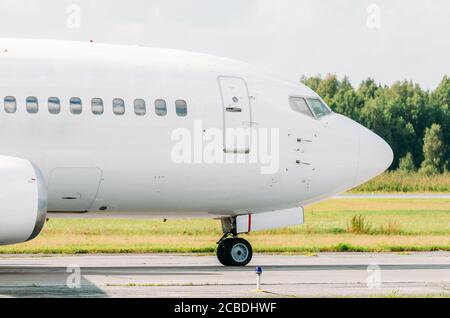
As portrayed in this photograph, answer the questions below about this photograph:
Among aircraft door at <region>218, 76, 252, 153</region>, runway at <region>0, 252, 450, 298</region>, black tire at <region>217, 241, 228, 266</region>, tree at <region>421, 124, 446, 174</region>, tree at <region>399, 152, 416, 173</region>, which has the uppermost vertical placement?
tree at <region>421, 124, 446, 174</region>

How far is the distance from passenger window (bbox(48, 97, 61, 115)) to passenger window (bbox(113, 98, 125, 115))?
1.18 m

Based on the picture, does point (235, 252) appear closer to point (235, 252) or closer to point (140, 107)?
point (235, 252)

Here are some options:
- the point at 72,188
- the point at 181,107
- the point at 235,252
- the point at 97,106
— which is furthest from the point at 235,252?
the point at 97,106

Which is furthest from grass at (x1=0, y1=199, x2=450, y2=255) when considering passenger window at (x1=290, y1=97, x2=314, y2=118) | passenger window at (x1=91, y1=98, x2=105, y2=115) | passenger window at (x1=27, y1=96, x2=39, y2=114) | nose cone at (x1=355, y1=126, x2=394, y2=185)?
passenger window at (x1=27, y1=96, x2=39, y2=114)

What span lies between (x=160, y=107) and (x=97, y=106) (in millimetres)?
1388

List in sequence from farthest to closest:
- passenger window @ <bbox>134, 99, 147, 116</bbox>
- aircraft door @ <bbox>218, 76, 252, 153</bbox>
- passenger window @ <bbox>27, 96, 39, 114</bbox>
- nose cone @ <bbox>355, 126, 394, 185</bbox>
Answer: nose cone @ <bbox>355, 126, 394, 185</bbox> → aircraft door @ <bbox>218, 76, 252, 153</bbox> → passenger window @ <bbox>134, 99, 147, 116</bbox> → passenger window @ <bbox>27, 96, 39, 114</bbox>

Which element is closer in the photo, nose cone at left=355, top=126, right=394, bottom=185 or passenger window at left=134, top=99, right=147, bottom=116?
passenger window at left=134, top=99, right=147, bottom=116

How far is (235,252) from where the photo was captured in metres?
25.5

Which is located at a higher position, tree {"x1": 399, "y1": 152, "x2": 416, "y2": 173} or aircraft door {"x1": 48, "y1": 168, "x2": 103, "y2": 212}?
tree {"x1": 399, "y1": 152, "x2": 416, "y2": 173}

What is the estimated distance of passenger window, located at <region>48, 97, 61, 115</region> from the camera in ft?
74.5

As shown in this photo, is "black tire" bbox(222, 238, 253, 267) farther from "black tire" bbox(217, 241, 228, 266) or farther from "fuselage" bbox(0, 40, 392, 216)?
"fuselage" bbox(0, 40, 392, 216)
